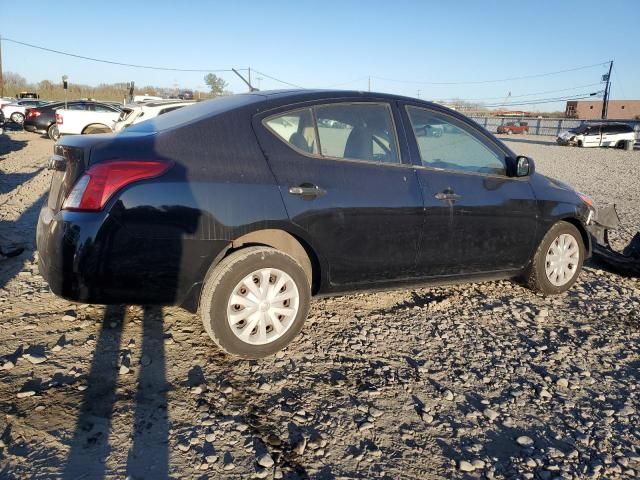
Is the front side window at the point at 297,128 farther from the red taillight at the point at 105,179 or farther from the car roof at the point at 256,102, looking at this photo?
the red taillight at the point at 105,179

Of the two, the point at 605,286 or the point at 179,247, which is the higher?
the point at 179,247

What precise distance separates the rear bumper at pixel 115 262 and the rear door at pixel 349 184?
650 mm

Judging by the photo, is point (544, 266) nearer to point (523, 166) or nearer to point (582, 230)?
point (582, 230)

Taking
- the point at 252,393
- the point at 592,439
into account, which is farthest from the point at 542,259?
the point at 252,393

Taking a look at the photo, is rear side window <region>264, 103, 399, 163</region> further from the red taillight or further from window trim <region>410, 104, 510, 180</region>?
the red taillight

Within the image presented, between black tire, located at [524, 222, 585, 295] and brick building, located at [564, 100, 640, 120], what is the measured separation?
80220 mm

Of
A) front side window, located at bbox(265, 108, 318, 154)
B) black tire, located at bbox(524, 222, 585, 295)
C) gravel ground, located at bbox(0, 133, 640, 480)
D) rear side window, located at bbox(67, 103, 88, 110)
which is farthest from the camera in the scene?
rear side window, located at bbox(67, 103, 88, 110)

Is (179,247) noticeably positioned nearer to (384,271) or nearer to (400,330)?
(384,271)

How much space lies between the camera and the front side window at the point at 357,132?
11.3 feet

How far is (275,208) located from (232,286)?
0.55 meters

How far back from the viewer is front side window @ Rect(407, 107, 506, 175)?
3.80 m

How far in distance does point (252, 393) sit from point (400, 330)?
1.35 m

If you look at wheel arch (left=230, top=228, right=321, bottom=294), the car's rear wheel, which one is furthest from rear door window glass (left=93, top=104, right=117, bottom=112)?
wheel arch (left=230, top=228, right=321, bottom=294)

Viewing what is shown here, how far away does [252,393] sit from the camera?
284 centimetres
